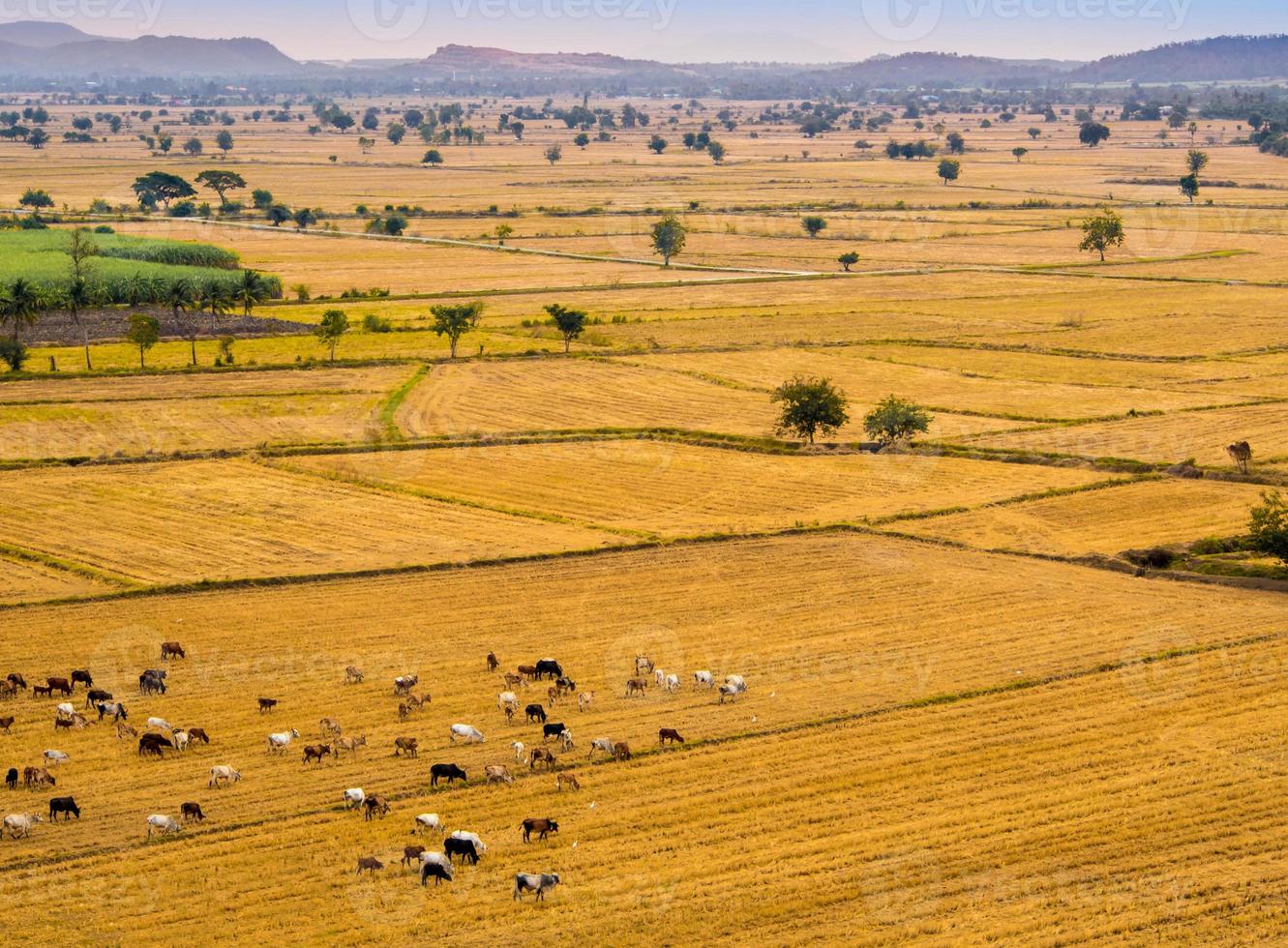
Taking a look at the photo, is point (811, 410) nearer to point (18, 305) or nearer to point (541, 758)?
point (541, 758)

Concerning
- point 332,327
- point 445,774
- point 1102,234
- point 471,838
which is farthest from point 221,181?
point 471,838

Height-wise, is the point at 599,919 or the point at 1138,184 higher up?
Answer: the point at 1138,184

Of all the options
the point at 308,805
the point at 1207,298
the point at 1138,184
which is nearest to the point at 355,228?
the point at 1207,298

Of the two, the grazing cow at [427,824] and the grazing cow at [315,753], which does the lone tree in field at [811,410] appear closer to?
the grazing cow at [315,753]

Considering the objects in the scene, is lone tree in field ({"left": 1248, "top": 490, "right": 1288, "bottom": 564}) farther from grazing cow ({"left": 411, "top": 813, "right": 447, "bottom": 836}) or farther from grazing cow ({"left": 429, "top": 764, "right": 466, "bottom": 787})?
grazing cow ({"left": 411, "top": 813, "right": 447, "bottom": 836})

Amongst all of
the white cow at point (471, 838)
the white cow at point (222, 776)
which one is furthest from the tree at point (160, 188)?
the white cow at point (471, 838)

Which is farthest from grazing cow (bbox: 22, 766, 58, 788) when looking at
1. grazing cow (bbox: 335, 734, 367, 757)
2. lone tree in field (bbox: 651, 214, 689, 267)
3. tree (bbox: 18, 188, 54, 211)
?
tree (bbox: 18, 188, 54, 211)

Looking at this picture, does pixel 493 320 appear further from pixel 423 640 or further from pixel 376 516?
pixel 423 640
